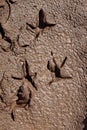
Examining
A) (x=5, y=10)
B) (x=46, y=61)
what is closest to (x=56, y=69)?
(x=46, y=61)

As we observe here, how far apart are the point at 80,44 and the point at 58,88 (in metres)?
0.10

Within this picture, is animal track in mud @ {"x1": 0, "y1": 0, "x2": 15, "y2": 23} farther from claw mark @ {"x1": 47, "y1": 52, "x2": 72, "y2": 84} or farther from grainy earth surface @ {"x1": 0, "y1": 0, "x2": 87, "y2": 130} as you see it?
claw mark @ {"x1": 47, "y1": 52, "x2": 72, "y2": 84}

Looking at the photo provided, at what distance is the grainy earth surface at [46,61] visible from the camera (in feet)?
2.68

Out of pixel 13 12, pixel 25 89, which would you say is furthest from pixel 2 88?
pixel 13 12

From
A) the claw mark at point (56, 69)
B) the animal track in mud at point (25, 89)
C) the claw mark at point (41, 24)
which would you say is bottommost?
the animal track in mud at point (25, 89)

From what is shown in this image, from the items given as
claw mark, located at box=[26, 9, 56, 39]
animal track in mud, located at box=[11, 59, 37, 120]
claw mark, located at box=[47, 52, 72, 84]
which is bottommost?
animal track in mud, located at box=[11, 59, 37, 120]

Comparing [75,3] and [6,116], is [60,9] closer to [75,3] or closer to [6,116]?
[75,3]

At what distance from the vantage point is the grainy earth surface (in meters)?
0.82

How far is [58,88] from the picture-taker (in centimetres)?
82

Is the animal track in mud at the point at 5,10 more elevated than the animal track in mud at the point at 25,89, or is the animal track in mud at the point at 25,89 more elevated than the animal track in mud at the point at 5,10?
the animal track in mud at the point at 5,10

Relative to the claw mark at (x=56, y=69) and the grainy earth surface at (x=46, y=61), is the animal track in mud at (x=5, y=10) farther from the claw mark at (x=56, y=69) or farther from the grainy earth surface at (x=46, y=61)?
the claw mark at (x=56, y=69)

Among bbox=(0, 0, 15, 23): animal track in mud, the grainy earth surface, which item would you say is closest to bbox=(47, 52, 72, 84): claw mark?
the grainy earth surface

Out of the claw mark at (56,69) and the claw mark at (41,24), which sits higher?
the claw mark at (41,24)

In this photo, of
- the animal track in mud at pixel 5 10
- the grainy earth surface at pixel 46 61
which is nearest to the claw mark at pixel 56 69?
the grainy earth surface at pixel 46 61
